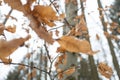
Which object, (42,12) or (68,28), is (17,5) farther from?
(68,28)

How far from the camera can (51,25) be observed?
0.50m

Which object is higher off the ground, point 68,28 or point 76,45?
point 68,28

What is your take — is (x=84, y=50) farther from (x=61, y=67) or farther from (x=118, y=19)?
(x=118, y=19)

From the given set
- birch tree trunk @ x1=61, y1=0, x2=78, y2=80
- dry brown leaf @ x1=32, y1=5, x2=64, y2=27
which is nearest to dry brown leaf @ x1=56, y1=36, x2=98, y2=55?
dry brown leaf @ x1=32, y1=5, x2=64, y2=27

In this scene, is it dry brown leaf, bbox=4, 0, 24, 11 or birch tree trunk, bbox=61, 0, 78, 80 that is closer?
dry brown leaf, bbox=4, 0, 24, 11

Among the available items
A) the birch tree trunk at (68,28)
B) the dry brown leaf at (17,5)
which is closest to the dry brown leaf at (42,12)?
the dry brown leaf at (17,5)

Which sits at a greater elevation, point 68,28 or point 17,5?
point 68,28

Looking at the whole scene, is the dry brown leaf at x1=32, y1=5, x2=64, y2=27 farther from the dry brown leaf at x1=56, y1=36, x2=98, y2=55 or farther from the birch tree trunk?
the birch tree trunk

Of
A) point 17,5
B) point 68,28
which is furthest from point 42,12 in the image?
point 68,28

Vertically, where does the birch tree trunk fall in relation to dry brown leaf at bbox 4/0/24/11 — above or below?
above

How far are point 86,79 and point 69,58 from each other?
12.7m

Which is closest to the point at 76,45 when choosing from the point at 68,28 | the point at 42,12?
the point at 42,12

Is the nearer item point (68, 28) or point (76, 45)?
point (76, 45)

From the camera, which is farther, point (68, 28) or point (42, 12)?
point (68, 28)
